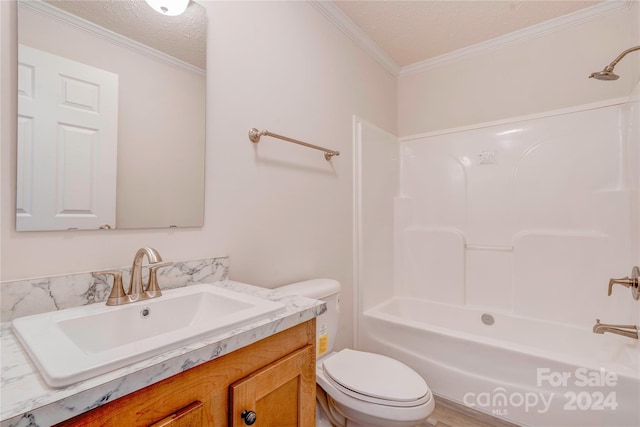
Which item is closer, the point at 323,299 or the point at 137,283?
the point at 137,283

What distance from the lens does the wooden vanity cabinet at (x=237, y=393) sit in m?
0.56

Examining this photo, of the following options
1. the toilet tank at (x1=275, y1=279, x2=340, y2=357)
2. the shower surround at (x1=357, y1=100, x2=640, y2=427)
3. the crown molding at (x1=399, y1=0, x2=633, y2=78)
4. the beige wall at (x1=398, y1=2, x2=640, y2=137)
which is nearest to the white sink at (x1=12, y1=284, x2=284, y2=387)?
the toilet tank at (x1=275, y1=279, x2=340, y2=357)

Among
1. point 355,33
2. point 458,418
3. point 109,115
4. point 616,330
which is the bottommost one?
point 458,418

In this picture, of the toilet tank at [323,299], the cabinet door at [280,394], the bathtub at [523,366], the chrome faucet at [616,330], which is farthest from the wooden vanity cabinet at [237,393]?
the chrome faucet at [616,330]

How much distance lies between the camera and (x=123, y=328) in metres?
0.88

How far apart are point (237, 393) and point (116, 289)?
19.6 inches

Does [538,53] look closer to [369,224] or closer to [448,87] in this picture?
[448,87]

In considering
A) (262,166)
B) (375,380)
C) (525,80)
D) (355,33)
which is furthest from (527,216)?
(262,166)

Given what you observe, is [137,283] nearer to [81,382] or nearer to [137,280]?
[137,280]

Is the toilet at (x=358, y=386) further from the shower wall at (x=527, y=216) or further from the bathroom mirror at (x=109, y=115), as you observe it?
the shower wall at (x=527, y=216)

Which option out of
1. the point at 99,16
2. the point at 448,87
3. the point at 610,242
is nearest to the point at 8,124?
the point at 99,16

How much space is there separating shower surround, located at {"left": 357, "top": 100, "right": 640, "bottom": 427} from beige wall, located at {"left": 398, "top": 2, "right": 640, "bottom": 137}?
125mm

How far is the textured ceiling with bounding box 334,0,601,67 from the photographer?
190 centimetres

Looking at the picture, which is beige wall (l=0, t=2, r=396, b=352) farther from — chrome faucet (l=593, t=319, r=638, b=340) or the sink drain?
chrome faucet (l=593, t=319, r=638, b=340)
